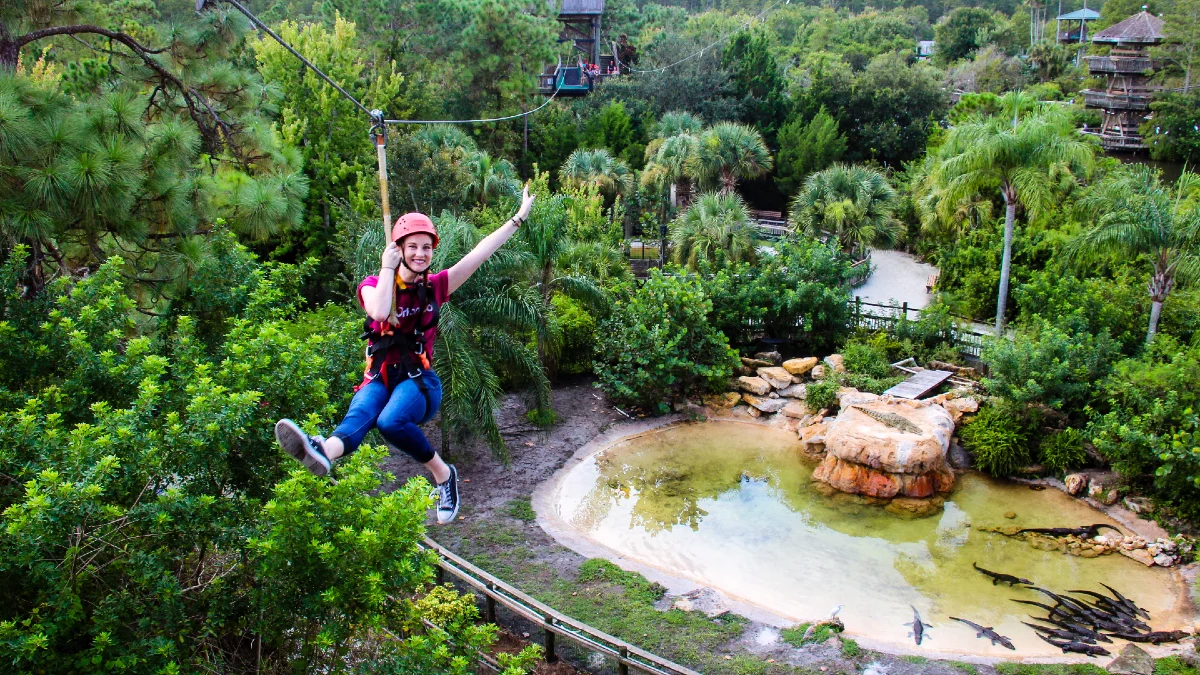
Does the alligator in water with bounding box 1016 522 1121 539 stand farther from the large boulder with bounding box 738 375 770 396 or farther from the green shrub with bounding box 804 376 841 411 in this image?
the large boulder with bounding box 738 375 770 396

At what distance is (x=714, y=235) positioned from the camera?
70.1ft

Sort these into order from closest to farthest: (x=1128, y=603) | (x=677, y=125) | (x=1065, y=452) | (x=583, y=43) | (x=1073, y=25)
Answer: (x=1128, y=603)
(x=1065, y=452)
(x=677, y=125)
(x=583, y=43)
(x=1073, y=25)

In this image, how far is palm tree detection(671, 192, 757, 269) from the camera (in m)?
21.2

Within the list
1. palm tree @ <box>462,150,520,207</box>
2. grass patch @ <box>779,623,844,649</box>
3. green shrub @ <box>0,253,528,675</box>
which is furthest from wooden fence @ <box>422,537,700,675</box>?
palm tree @ <box>462,150,520,207</box>

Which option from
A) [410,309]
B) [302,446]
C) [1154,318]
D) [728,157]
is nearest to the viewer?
[302,446]

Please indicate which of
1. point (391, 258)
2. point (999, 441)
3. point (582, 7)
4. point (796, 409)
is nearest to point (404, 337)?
point (391, 258)

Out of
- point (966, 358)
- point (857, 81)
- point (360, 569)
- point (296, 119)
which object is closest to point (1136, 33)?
point (857, 81)

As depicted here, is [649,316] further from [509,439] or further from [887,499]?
[887,499]

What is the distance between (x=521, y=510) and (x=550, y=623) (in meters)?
4.23

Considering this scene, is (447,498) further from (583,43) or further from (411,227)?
(583,43)

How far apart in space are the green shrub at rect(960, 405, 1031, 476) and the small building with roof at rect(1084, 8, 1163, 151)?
25051 millimetres

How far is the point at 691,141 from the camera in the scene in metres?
28.2

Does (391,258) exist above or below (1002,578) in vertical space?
above

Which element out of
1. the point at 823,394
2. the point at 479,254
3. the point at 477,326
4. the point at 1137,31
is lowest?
the point at 823,394
